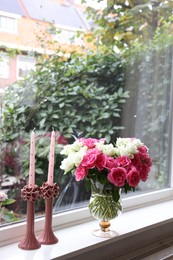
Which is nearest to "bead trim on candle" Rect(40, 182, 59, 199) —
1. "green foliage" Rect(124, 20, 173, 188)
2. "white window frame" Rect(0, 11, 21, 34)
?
"white window frame" Rect(0, 11, 21, 34)

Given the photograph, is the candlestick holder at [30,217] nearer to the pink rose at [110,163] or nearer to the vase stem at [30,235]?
the vase stem at [30,235]

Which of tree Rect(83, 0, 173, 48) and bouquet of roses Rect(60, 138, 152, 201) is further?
tree Rect(83, 0, 173, 48)

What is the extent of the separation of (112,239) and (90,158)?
33cm

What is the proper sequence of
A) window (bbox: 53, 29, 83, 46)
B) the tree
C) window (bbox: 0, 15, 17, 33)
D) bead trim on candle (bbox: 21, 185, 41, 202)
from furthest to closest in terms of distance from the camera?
the tree < window (bbox: 53, 29, 83, 46) < window (bbox: 0, 15, 17, 33) < bead trim on candle (bbox: 21, 185, 41, 202)

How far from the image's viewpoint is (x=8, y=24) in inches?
48.0

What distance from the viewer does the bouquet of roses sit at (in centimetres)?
116

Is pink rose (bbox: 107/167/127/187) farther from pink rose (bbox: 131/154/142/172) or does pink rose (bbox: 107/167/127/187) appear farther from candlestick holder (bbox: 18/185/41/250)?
candlestick holder (bbox: 18/185/41/250)

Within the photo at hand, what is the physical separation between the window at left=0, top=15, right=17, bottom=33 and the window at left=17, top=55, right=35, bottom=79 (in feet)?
0.32

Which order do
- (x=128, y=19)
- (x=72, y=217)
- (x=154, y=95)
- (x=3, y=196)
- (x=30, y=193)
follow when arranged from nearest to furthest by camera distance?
(x=30, y=193)
(x=3, y=196)
(x=72, y=217)
(x=128, y=19)
(x=154, y=95)

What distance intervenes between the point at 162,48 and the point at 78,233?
1071 mm

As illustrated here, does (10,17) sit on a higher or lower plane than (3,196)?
higher

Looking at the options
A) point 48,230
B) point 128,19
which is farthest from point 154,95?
point 48,230

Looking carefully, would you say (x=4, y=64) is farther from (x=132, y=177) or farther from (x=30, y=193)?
(x=132, y=177)

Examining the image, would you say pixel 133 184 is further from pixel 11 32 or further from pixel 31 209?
pixel 11 32
